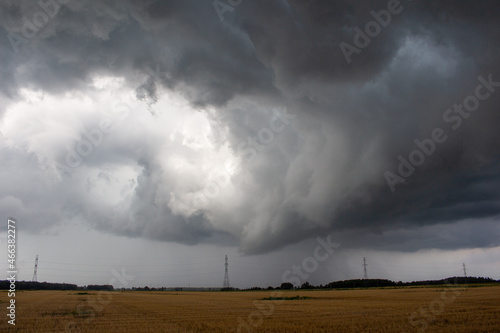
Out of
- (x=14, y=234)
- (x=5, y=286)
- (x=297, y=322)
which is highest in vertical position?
(x=14, y=234)

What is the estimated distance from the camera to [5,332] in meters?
22.3

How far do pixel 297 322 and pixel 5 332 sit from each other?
793 inches

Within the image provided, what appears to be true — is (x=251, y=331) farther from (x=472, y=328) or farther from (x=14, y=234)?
(x=14, y=234)

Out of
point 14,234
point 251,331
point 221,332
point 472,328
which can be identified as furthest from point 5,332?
point 472,328

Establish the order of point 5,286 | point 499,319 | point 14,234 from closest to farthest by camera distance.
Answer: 1. point 14,234
2. point 499,319
3. point 5,286

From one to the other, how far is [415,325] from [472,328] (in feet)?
11.2

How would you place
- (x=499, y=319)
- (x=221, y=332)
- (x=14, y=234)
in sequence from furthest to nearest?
(x=499, y=319), (x=14, y=234), (x=221, y=332)

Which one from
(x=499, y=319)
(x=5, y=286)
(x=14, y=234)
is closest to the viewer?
(x=14, y=234)

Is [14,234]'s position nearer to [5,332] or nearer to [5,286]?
[5,332]

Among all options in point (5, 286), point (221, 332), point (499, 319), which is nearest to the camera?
point (221, 332)

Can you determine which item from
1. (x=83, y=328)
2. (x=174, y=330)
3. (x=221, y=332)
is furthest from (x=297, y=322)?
(x=83, y=328)

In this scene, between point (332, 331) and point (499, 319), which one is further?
point (499, 319)

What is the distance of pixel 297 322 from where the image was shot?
27.0m

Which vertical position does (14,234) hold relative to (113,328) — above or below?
above
